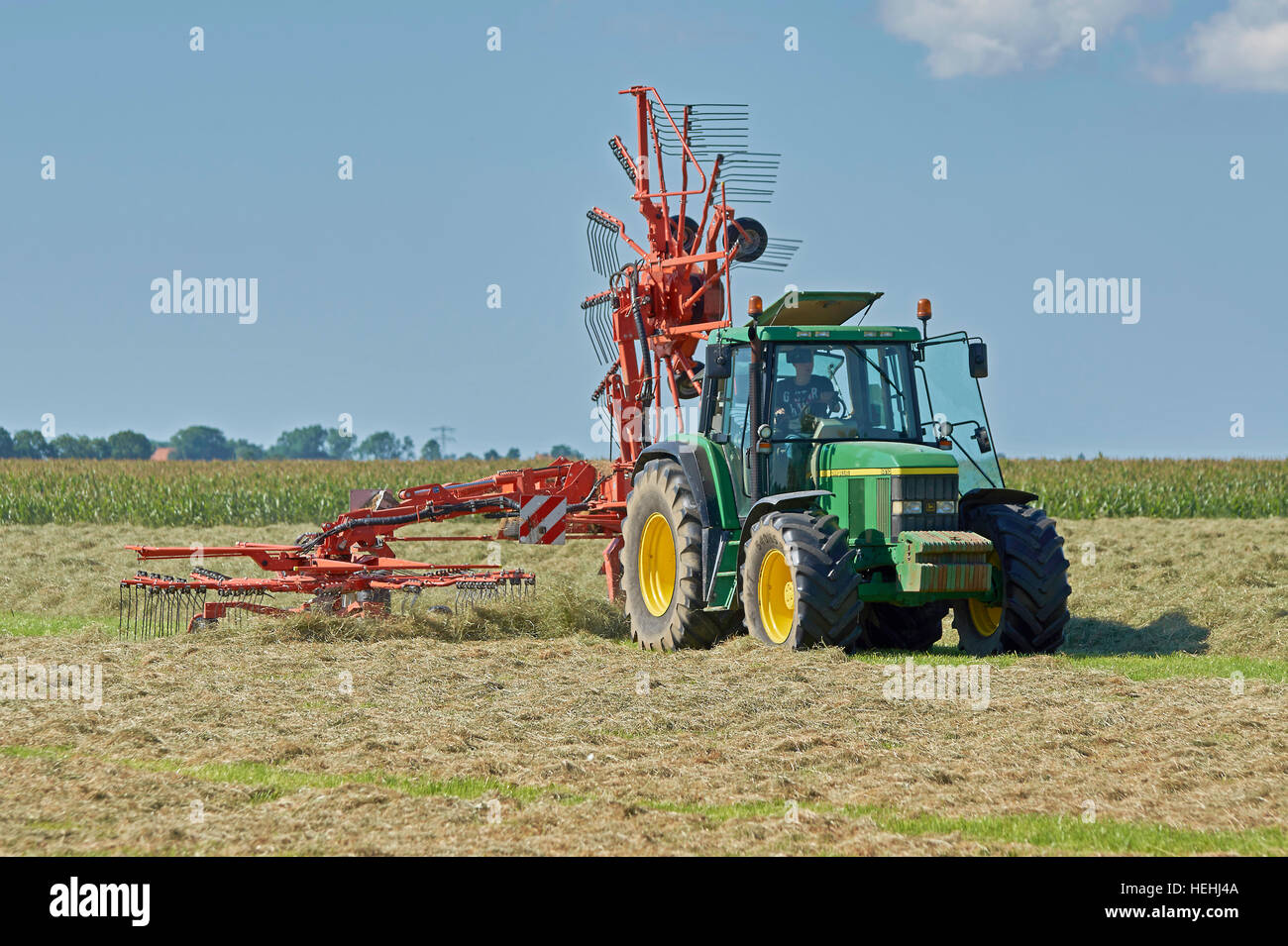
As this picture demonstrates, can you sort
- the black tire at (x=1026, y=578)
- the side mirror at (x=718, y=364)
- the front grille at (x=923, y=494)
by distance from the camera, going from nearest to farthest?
the front grille at (x=923, y=494) → the black tire at (x=1026, y=578) → the side mirror at (x=718, y=364)

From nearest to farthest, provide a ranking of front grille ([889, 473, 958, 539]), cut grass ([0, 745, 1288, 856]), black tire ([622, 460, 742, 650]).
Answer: cut grass ([0, 745, 1288, 856]) < front grille ([889, 473, 958, 539]) < black tire ([622, 460, 742, 650])

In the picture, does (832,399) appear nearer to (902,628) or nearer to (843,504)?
(843,504)

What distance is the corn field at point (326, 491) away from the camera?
28359mm

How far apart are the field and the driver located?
179cm

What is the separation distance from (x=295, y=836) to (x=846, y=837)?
221 cm

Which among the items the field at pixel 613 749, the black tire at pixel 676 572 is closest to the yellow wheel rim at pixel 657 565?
the black tire at pixel 676 572

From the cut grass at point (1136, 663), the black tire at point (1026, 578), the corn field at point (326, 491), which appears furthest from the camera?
the corn field at point (326, 491)

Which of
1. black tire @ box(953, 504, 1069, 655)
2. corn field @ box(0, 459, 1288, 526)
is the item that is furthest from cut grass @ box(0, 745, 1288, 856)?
corn field @ box(0, 459, 1288, 526)

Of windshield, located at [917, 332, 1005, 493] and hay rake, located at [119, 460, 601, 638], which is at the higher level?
windshield, located at [917, 332, 1005, 493]

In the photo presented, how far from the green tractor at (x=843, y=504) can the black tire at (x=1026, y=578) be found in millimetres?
12

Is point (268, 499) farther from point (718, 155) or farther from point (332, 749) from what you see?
point (332, 749)

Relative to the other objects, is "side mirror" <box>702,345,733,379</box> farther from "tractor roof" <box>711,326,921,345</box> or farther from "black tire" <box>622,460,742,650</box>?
"black tire" <box>622,460,742,650</box>

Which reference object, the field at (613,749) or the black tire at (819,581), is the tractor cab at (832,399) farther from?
the field at (613,749)

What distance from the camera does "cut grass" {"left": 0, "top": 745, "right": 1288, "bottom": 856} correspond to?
217 inches
